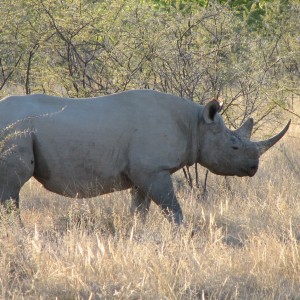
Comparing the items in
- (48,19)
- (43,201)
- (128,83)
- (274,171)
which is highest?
(48,19)

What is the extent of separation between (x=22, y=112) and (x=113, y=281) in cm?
235

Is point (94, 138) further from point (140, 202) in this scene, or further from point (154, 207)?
point (154, 207)

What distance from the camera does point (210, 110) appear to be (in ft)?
25.5

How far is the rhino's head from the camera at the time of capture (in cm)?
783

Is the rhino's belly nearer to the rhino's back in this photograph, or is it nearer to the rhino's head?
the rhino's back

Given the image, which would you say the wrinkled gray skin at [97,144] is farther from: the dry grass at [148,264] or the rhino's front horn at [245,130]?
the rhino's front horn at [245,130]

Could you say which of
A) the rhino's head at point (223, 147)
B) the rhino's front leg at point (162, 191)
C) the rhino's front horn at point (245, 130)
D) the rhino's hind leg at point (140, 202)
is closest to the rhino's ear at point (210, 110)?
the rhino's head at point (223, 147)

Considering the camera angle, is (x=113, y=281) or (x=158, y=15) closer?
(x=113, y=281)

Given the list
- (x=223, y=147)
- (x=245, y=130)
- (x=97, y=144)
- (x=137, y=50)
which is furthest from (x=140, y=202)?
(x=137, y=50)

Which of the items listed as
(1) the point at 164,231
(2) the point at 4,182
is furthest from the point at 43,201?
(1) the point at 164,231

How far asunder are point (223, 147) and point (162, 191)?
901 mm

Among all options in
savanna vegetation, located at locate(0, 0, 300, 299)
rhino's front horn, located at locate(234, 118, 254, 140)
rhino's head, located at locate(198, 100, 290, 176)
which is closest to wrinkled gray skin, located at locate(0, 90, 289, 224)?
rhino's head, located at locate(198, 100, 290, 176)

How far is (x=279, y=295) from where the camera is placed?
5.19 meters

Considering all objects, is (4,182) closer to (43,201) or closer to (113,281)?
(43,201)
